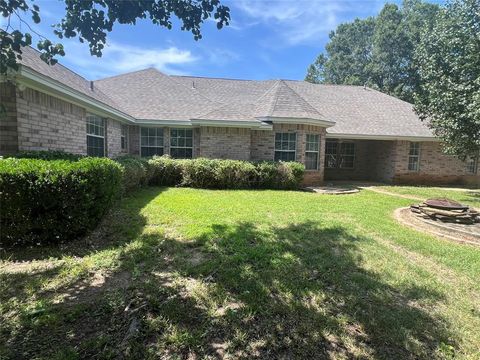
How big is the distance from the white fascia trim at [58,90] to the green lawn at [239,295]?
10.8 ft

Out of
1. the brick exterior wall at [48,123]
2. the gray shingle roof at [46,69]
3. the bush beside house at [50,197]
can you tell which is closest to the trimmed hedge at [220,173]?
the brick exterior wall at [48,123]

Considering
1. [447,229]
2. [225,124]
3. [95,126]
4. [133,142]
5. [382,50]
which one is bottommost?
[447,229]

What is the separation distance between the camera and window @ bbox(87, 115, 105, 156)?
10.1 metres

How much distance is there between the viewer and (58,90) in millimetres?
7094

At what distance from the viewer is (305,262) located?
465cm

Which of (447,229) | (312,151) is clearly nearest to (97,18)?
(447,229)

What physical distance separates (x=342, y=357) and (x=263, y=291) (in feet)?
4.02

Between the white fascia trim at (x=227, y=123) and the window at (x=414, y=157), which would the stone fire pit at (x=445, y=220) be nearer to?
the white fascia trim at (x=227, y=123)

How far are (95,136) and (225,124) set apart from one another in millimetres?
5182

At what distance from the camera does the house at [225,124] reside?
7.37m

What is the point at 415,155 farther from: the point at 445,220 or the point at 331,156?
the point at 445,220

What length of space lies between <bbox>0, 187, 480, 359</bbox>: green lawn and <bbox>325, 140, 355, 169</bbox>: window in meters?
13.5

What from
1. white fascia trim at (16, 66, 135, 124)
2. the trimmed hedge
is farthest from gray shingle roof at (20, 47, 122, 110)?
the trimmed hedge

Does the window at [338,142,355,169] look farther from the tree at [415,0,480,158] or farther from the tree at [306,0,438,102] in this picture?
the tree at [306,0,438,102]
